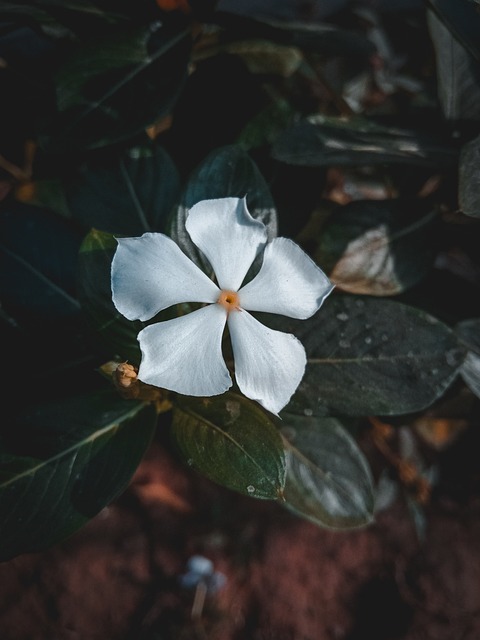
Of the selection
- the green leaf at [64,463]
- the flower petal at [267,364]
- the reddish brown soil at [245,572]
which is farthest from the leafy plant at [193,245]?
the reddish brown soil at [245,572]

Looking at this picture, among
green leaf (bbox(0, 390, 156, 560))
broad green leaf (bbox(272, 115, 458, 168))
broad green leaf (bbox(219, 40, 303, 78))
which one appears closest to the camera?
green leaf (bbox(0, 390, 156, 560))

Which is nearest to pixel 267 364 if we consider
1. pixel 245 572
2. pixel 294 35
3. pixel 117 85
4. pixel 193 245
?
pixel 193 245

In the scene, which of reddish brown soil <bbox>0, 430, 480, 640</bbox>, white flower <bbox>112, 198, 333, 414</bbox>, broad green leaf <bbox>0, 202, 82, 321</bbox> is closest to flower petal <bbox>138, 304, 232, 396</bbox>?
white flower <bbox>112, 198, 333, 414</bbox>

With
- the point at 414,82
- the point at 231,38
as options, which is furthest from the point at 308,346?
the point at 414,82

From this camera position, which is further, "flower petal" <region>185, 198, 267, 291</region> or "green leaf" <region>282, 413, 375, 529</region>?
"green leaf" <region>282, 413, 375, 529</region>

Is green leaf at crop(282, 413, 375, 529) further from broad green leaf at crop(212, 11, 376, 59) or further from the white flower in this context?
broad green leaf at crop(212, 11, 376, 59)

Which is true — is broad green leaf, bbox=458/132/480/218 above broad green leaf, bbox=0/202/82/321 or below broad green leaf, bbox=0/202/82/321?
below

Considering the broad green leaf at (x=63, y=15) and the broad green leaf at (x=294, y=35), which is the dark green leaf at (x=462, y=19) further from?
the broad green leaf at (x=63, y=15)
